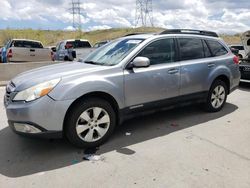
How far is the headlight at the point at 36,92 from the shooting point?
3861mm

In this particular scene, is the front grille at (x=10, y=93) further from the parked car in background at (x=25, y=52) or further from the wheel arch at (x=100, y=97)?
the parked car in background at (x=25, y=52)

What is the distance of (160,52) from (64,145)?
2.27 meters

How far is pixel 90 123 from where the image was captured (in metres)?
4.25

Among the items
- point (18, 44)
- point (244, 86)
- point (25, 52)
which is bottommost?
point (244, 86)

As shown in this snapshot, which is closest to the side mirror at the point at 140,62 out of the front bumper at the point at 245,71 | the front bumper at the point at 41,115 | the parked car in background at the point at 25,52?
the front bumper at the point at 41,115

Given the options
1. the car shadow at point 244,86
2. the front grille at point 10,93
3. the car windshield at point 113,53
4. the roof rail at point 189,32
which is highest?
the roof rail at point 189,32

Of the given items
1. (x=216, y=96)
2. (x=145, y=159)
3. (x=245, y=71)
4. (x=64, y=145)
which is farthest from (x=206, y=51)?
(x=245, y=71)

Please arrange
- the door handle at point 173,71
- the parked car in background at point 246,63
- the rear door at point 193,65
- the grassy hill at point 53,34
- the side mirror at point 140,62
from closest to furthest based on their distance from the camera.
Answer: the side mirror at point 140,62
the door handle at point 173,71
the rear door at point 193,65
the parked car in background at point 246,63
the grassy hill at point 53,34

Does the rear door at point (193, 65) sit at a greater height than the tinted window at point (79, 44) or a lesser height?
lesser

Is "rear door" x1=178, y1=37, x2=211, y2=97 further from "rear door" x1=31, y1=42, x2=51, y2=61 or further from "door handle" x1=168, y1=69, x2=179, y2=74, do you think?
"rear door" x1=31, y1=42, x2=51, y2=61

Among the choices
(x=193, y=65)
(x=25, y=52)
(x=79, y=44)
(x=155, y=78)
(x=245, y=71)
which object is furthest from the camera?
(x=79, y=44)

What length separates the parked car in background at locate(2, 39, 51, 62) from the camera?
1411 centimetres

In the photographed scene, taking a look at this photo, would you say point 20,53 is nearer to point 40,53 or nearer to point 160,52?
point 40,53

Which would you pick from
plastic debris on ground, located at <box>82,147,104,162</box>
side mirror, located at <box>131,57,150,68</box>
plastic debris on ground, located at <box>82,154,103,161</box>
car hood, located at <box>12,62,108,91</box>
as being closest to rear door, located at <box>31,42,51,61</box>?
car hood, located at <box>12,62,108,91</box>
